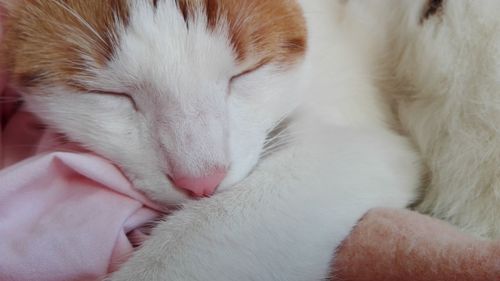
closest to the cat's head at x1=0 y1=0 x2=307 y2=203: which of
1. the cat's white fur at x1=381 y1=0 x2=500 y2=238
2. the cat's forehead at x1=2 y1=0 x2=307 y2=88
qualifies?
the cat's forehead at x1=2 y1=0 x2=307 y2=88

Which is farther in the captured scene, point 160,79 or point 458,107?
point 458,107

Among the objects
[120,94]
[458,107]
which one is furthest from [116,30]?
[458,107]

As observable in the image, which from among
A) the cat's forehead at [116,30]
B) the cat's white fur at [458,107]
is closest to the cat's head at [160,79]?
the cat's forehead at [116,30]

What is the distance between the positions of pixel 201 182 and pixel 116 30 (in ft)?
0.80

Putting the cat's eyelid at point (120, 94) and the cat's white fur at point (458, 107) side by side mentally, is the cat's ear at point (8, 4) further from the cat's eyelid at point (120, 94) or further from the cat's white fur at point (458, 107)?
the cat's white fur at point (458, 107)

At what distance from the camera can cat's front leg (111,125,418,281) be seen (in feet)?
2.48

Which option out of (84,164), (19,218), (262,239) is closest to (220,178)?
(262,239)

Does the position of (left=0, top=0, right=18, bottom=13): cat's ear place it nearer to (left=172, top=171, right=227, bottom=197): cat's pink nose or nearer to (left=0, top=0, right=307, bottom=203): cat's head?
(left=0, top=0, right=307, bottom=203): cat's head

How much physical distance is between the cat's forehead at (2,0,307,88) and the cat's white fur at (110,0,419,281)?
10 millimetres

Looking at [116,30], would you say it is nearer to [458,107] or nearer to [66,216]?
[66,216]

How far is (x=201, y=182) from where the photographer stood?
77 cm

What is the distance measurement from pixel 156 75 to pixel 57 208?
26cm

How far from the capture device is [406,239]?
757 millimetres

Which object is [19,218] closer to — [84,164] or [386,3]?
[84,164]
